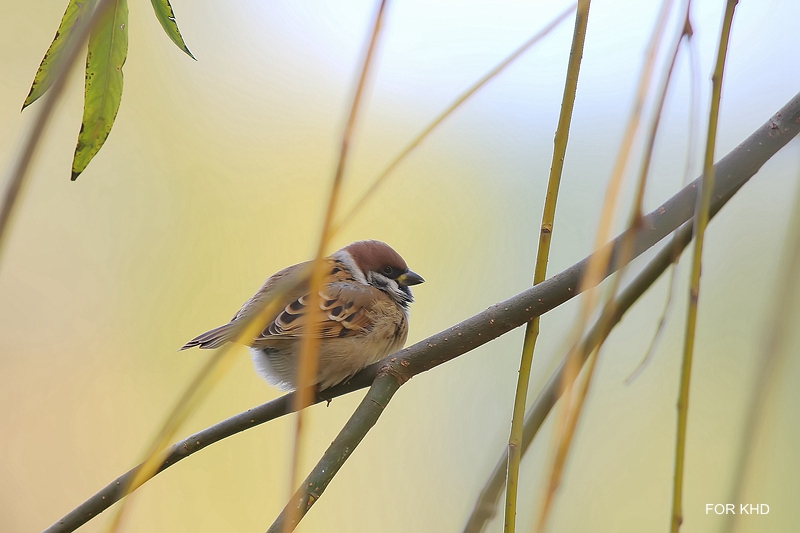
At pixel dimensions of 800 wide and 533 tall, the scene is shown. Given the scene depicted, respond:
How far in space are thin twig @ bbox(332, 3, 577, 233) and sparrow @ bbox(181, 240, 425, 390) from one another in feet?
3.13

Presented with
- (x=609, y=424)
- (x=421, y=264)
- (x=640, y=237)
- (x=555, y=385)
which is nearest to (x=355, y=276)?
(x=421, y=264)

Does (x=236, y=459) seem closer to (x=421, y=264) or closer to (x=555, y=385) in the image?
(x=421, y=264)

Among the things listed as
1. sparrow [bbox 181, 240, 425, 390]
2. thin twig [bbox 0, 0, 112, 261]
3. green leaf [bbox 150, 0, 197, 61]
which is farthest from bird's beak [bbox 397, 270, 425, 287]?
thin twig [bbox 0, 0, 112, 261]

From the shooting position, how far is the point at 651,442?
2320 mm

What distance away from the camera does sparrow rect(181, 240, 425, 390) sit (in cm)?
159

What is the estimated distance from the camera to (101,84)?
0.71 meters

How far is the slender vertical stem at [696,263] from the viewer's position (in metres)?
0.48

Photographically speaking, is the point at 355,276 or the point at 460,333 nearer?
the point at 460,333

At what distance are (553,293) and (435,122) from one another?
0.93ft

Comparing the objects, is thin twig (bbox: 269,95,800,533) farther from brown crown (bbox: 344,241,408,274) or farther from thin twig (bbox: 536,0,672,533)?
brown crown (bbox: 344,241,408,274)

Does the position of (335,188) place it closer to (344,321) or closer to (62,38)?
(62,38)

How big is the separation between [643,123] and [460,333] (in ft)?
1.20

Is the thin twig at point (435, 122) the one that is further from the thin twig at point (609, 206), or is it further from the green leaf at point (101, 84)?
the green leaf at point (101, 84)

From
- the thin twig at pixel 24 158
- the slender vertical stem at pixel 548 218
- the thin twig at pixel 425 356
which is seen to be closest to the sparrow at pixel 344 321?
the thin twig at pixel 425 356
